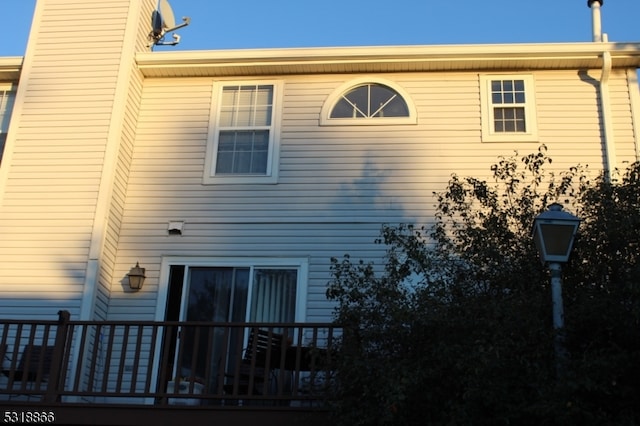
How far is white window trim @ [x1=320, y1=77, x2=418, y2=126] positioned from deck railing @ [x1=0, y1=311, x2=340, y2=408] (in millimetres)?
2925

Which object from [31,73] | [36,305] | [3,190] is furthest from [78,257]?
[31,73]

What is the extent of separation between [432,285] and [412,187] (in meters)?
3.49

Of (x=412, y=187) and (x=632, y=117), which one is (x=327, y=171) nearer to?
(x=412, y=187)

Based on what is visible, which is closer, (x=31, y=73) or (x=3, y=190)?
(x=3, y=190)

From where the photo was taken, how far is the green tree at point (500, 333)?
5.57 metres

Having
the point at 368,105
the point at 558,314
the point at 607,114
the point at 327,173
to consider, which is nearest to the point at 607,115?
the point at 607,114

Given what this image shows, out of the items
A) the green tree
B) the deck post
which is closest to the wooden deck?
the deck post

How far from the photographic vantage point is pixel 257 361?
27.1 ft

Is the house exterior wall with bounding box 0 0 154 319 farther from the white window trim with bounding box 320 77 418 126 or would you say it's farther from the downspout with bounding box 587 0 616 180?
the downspout with bounding box 587 0 616 180

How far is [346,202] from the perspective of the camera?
995 cm

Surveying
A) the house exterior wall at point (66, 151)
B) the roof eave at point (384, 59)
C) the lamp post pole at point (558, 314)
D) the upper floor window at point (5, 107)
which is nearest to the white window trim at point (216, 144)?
the roof eave at point (384, 59)

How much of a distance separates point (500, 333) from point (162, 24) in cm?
779

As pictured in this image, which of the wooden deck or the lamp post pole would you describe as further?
the wooden deck

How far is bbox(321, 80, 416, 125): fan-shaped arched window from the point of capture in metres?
10.4
